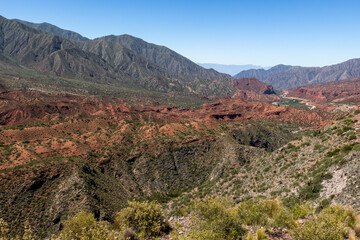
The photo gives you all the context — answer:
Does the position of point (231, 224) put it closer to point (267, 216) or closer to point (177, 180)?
point (267, 216)

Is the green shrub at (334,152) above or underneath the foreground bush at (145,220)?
above

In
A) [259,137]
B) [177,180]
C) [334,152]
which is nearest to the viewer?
[334,152]

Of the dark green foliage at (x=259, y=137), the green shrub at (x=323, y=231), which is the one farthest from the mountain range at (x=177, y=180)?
the dark green foliage at (x=259, y=137)

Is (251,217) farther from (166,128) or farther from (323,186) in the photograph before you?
(166,128)

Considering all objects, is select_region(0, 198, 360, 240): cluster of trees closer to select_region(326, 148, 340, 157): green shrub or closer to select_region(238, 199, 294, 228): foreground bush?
select_region(238, 199, 294, 228): foreground bush

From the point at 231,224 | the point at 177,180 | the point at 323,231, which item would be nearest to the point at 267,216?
the point at 231,224

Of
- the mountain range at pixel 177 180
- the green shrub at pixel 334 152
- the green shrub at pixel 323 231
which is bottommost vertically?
the mountain range at pixel 177 180

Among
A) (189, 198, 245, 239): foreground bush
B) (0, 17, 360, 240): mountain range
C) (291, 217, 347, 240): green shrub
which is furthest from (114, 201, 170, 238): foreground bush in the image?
(291, 217, 347, 240): green shrub

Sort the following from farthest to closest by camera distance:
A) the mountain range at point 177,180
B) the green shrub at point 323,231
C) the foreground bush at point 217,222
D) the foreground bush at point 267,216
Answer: the mountain range at point 177,180 → the foreground bush at point 267,216 → the foreground bush at point 217,222 → the green shrub at point 323,231

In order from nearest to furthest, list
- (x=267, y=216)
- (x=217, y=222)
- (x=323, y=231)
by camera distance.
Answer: (x=323, y=231) < (x=217, y=222) < (x=267, y=216)

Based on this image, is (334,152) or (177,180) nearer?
(334,152)

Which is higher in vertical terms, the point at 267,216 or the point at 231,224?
the point at 267,216

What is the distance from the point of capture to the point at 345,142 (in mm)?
25781

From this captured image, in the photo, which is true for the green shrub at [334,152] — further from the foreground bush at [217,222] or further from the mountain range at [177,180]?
the foreground bush at [217,222]
